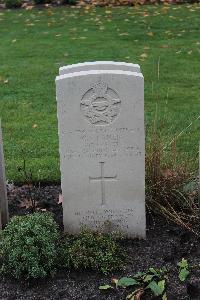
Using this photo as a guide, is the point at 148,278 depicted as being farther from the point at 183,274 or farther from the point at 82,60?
the point at 82,60

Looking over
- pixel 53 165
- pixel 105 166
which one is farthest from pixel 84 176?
pixel 53 165

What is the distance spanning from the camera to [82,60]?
10.3 meters

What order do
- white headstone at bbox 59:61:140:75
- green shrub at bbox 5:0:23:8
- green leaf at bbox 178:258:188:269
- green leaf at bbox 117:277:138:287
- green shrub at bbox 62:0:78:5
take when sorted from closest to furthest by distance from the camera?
1. green leaf at bbox 117:277:138:287
2. green leaf at bbox 178:258:188:269
3. white headstone at bbox 59:61:140:75
4. green shrub at bbox 5:0:23:8
5. green shrub at bbox 62:0:78:5

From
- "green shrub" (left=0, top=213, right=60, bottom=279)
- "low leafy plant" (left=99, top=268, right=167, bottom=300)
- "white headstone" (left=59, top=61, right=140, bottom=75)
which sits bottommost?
"low leafy plant" (left=99, top=268, right=167, bottom=300)

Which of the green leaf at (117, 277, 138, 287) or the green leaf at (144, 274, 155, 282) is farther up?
the green leaf at (144, 274, 155, 282)

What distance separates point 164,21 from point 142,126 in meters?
8.74

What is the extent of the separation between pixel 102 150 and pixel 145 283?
103 centimetres

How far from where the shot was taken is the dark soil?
4.37 meters

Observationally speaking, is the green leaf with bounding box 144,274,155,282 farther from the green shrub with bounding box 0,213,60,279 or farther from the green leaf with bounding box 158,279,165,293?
the green shrub with bounding box 0,213,60,279

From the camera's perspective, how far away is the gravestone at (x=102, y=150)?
462 centimetres

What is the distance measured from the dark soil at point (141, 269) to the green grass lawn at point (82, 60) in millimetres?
1386

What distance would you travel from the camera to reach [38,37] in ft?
39.8

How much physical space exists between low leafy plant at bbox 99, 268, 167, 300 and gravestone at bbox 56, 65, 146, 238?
59 cm

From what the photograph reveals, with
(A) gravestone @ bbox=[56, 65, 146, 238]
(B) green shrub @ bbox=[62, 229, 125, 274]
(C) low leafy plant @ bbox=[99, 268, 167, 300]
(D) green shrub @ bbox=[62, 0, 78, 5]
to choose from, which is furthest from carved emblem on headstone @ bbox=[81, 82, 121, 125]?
(D) green shrub @ bbox=[62, 0, 78, 5]
